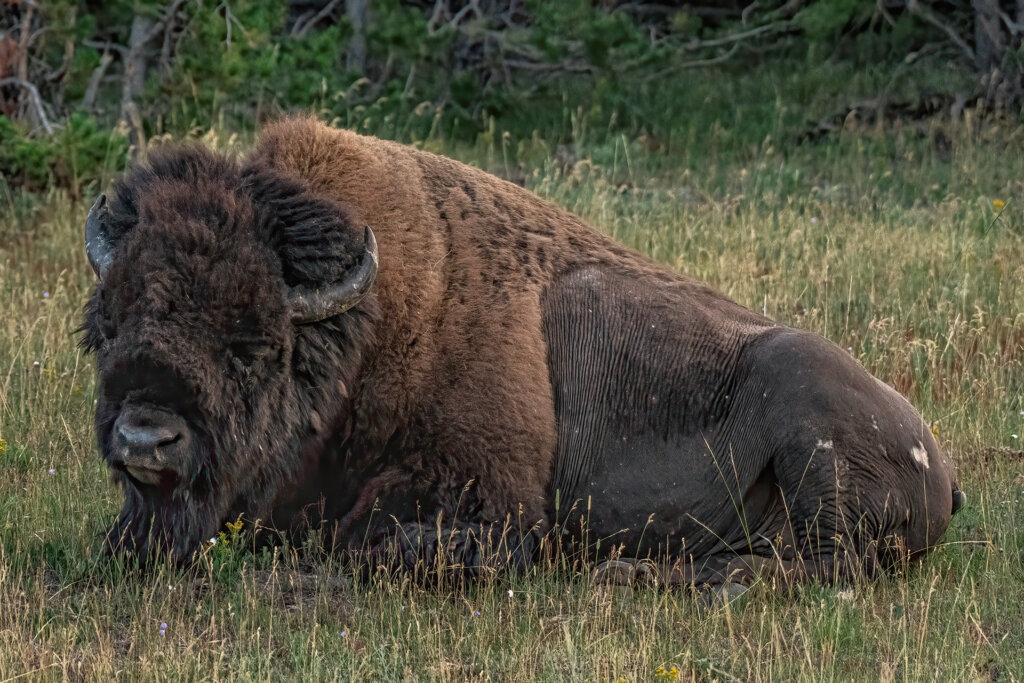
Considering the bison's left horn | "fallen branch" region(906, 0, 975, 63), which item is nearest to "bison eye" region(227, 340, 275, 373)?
the bison's left horn

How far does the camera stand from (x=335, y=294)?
495cm

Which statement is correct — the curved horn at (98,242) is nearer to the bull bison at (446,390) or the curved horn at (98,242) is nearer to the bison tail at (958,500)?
the bull bison at (446,390)

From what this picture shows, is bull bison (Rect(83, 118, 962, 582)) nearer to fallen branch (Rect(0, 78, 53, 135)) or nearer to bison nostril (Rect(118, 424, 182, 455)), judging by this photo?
bison nostril (Rect(118, 424, 182, 455))

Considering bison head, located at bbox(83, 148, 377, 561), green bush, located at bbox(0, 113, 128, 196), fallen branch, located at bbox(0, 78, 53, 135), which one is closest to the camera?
bison head, located at bbox(83, 148, 377, 561)

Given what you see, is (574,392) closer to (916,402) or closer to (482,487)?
(482,487)

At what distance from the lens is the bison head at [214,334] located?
15.3 ft

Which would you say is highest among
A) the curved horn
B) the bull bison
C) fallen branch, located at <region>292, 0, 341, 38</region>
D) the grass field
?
fallen branch, located at <region>292, 0, 341, 38</region>

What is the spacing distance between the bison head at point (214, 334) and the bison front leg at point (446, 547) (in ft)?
1.60

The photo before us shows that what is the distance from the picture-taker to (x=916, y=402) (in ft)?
25.4

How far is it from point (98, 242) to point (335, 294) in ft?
3.19

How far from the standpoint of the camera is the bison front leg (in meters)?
5.07

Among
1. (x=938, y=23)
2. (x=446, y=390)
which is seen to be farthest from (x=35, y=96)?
(x=938, y=23)

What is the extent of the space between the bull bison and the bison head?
0.03ft

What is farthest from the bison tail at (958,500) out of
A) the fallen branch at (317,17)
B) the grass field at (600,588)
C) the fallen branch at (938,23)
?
the fallen branch at (317,17)
